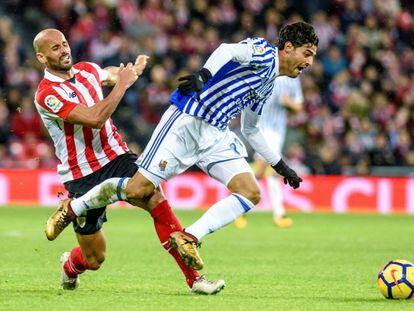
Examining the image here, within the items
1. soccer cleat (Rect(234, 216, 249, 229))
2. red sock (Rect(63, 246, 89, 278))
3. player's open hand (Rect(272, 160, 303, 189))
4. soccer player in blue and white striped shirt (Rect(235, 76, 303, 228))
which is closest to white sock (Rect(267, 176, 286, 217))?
soccer player in blue and white striped shirt (Rect(235, 76, 303, 228))

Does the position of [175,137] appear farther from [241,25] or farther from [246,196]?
[241,25]

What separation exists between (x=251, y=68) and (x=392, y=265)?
1660 mm

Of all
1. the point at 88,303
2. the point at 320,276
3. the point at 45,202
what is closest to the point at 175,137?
the point at 88,303

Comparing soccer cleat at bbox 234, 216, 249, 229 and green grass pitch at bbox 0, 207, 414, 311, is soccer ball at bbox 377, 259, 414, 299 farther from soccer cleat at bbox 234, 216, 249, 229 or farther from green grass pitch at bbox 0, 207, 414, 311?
soccer cleat at bbox 234, 216, 249, 229

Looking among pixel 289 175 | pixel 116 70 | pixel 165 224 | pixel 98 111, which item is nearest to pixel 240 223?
pixel 289 175

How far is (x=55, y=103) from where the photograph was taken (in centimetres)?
684

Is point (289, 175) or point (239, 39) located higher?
point (289, 175)

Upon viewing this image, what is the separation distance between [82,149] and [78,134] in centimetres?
11

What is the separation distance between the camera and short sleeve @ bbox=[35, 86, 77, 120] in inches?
268

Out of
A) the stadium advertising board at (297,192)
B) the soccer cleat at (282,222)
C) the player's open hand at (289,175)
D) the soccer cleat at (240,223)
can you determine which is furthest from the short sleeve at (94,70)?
the stadium advertising board at (297,192)

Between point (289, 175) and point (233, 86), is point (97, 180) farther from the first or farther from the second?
point (289, 175)

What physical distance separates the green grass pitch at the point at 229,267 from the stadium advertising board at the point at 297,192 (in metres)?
1.48

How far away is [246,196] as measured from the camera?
6840 mm

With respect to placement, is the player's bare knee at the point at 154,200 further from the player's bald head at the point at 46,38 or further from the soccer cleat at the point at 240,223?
the soccer cleat at the point at 240,223
